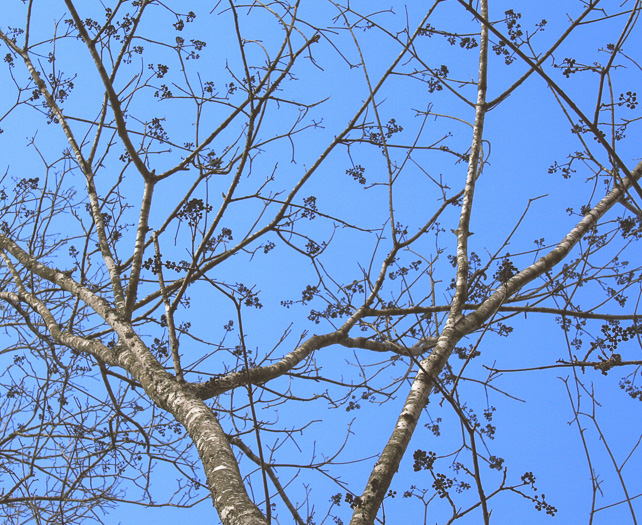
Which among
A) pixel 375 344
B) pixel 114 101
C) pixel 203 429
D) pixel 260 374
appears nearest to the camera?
pixel 203 429

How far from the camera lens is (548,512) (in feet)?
7.36

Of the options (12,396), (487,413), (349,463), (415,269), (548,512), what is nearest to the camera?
(548,512)

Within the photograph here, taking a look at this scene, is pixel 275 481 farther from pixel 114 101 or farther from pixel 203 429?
pixel 114 101

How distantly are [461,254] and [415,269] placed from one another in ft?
4.13

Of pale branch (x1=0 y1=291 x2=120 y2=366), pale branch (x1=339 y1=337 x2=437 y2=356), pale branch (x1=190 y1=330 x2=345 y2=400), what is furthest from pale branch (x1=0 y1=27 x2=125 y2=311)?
pale branch (x1=339 y1=337 x2=437 y2=356)

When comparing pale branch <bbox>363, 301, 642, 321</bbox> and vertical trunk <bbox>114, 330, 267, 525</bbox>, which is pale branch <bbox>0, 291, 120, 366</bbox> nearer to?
vertical trunk <bbox>114, 330, 267, 525</bbox>

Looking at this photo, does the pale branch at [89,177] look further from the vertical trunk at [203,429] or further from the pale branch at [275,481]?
the pale branch at [275,481]

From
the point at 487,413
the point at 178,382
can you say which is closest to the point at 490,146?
the point at 487,413

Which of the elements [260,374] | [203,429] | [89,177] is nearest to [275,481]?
[260,374]

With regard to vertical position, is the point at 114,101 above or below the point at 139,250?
above

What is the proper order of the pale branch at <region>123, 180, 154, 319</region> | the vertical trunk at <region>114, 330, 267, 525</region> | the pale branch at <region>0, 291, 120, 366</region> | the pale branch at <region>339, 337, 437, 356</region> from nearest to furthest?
the vertical trunk at <region>114, 330, 267, 525</region> → the pale branch at <region>0, 291, 120, 366</region> → the pale branch at <region>123, 180, 154, 319</region> → the pale branch at <region>339, 337, 437, 356</region>

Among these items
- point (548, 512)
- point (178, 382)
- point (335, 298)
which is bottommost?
point (548, 512)

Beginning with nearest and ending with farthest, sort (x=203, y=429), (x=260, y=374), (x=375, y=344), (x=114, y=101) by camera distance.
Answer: (x=203, y=429)
(x=260, y=374)
(x=114, y=101)
(x=375, y=344)

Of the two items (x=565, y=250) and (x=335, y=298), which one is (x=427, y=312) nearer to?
(x=335, y=298)
